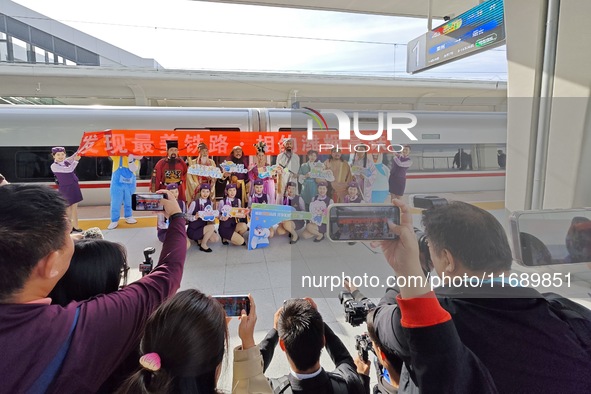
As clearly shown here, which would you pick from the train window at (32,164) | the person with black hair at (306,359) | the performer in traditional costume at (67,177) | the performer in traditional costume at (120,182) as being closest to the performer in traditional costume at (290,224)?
the performer in traditional costume at (120,182)

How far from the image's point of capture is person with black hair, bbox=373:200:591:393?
747 mm

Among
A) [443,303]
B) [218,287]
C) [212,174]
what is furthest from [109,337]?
[212,174]

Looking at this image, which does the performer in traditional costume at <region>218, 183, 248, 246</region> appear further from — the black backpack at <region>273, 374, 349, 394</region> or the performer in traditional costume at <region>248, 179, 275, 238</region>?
the black backpack at <region>273, 374, 349, 394</region>

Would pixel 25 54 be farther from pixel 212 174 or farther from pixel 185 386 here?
pixel 185 386

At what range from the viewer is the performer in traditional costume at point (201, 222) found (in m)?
5.03

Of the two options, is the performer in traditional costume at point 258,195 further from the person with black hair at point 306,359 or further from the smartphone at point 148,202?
the person with black hair at point 306,359

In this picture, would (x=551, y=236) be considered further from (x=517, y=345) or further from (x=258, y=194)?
(x=258, y=194)

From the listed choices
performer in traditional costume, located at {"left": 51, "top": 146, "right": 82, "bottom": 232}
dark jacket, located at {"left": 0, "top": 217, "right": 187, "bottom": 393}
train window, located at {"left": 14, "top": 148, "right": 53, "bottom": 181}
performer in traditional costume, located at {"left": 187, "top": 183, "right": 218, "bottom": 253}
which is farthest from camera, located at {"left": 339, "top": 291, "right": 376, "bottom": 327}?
train window, located at {"left": 14, "top": 148, "right": 53, "bottom": 181}

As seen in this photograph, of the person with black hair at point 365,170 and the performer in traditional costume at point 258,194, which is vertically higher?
the person with black hair at point 365,170

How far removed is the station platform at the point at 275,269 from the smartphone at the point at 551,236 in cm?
6

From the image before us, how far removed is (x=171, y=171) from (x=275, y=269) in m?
2.32

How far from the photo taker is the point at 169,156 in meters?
5.36

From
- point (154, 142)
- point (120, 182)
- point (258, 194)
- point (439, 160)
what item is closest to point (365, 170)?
point (439, 160)

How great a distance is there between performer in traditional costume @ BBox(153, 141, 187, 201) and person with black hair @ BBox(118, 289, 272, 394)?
179 inches
